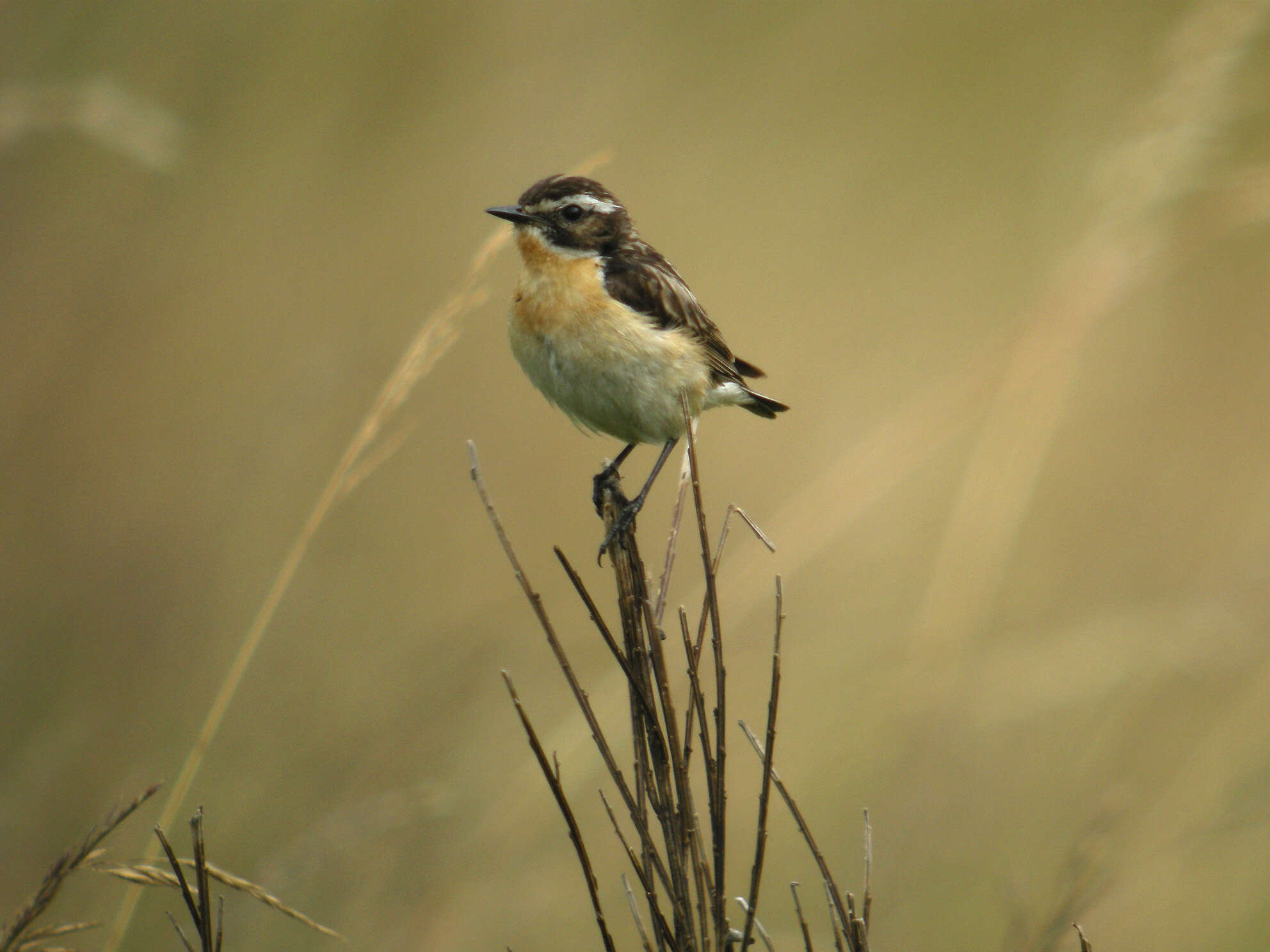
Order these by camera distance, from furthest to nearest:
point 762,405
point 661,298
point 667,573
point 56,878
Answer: point 762,405 → point 661,298 → point 667,573 → point 56,878

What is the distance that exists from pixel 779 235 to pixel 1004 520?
3.40 metres

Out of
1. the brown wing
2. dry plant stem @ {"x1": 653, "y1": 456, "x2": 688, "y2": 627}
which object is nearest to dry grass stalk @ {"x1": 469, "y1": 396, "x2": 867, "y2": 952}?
dry plant stem @ {"x1": 653, "y1": 456, "x2": 688, "y2": 627}

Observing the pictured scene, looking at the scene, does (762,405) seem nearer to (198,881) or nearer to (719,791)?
(719,791)

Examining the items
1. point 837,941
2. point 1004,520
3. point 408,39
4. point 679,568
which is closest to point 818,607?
point 679,568

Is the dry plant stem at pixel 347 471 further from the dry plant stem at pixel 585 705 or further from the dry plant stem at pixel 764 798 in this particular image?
the dry plant stem at pixel 764 798

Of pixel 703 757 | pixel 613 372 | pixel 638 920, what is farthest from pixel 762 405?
pixel 638 920

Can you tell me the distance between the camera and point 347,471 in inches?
115

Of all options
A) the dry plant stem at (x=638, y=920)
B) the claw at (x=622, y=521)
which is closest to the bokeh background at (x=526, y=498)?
the claw at (x=622, y=521)

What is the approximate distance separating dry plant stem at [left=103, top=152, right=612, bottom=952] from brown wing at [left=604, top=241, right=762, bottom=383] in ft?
2.62

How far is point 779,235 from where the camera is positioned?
23.0ft

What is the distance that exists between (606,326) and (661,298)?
13.6 inches

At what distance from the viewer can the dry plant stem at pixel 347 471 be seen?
2625 millimetres

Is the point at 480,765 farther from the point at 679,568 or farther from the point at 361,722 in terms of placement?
the point at 679,568

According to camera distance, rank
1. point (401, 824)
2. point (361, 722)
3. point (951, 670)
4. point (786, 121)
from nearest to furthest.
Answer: point (401, 824) → point (951, 670) → point (361, 722) → point (786, 121)
